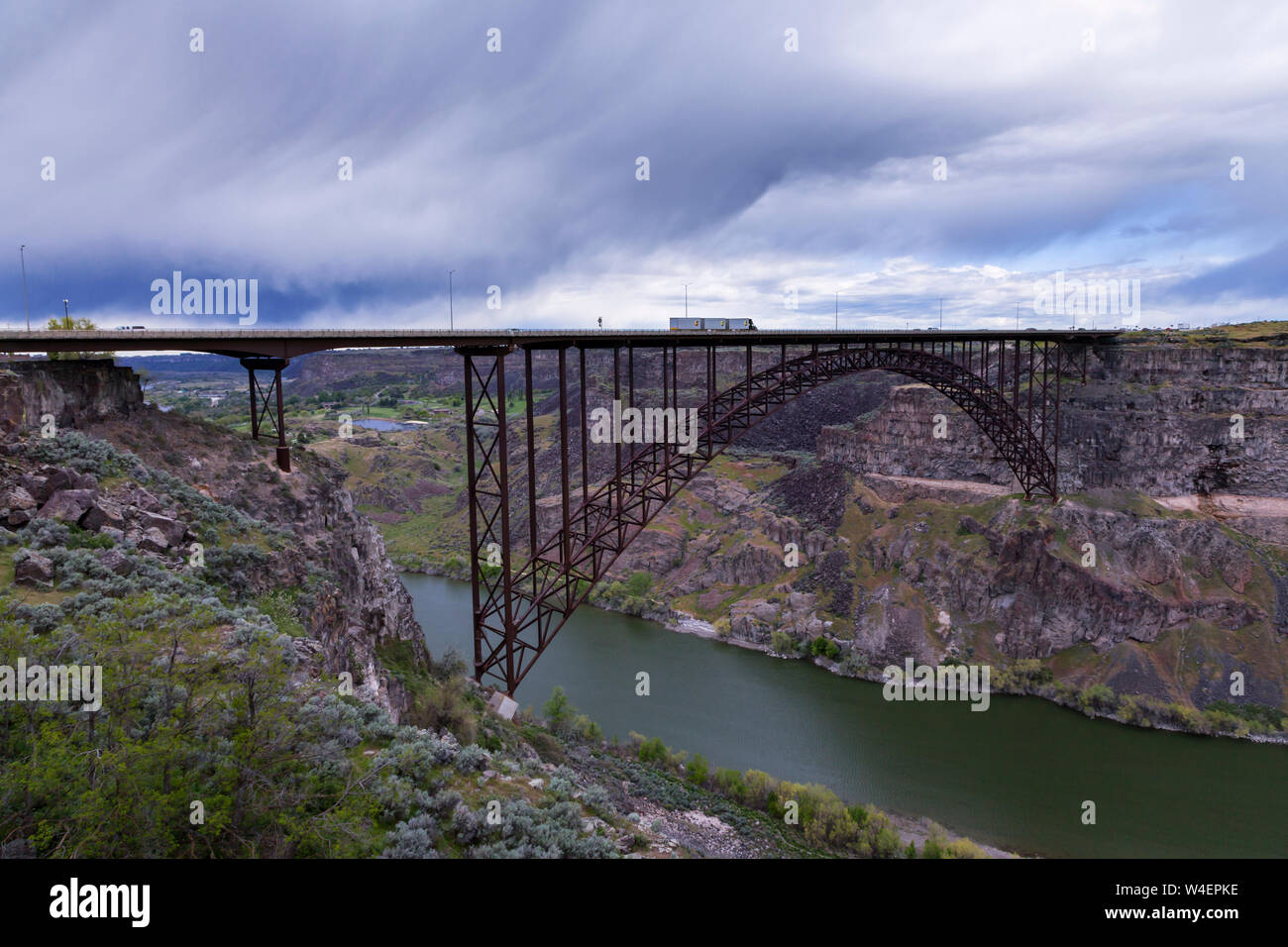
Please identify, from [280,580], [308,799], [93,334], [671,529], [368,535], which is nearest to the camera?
[308,799]

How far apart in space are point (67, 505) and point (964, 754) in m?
29.4

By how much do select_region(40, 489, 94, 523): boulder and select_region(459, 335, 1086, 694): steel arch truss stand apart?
281 inches

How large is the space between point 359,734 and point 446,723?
517 centimetres

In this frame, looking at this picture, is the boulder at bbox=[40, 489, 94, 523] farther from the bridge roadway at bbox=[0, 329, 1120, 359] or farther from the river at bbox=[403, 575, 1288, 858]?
the river at bbox=[403, 575, 1288, 858]

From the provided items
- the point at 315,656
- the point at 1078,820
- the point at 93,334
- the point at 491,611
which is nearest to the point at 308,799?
the point at 315,656

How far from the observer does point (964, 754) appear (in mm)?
26109

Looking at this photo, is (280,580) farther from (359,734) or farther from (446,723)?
(359,734)

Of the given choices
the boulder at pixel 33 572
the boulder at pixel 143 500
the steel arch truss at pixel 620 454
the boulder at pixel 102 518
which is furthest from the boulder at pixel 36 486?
the steel arch truss at pixel 620 454

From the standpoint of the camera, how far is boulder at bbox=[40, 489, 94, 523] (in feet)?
39.7

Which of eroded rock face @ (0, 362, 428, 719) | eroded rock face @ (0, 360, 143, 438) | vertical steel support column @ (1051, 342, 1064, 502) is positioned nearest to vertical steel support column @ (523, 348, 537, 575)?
eroded rock face @ (0, 362, 428, 719)

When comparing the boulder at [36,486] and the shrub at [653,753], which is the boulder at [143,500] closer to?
the boulder at [36,486]

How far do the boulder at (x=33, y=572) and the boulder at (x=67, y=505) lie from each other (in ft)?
6.27

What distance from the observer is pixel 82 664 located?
7.77 m

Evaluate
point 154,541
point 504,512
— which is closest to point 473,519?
point 504,512
